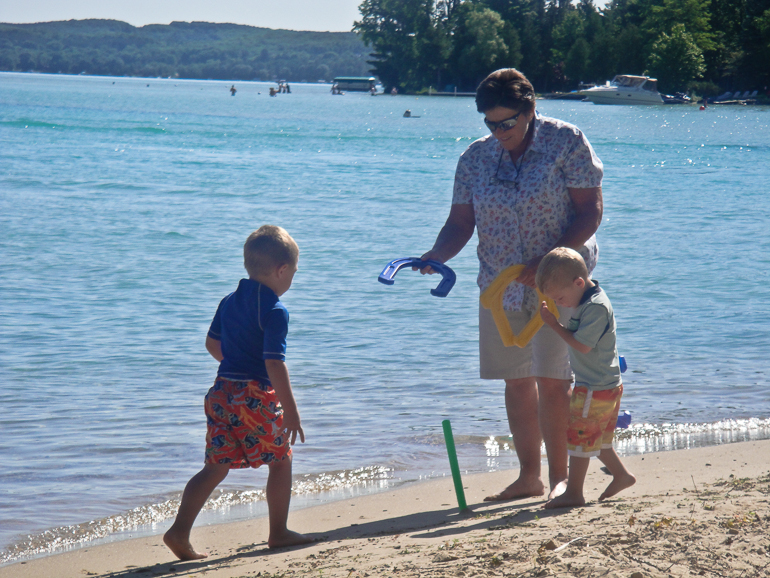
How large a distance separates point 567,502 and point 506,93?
1623 mm

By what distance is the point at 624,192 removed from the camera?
20.3 meters

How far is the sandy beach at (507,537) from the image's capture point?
2371 millimetres

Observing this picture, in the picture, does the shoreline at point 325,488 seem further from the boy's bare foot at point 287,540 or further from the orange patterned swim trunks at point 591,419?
the orange patterned swim trunks at point 591,419

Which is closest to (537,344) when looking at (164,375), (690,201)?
(164,375)

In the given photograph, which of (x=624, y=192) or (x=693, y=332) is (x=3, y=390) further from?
(x=624, y=192)

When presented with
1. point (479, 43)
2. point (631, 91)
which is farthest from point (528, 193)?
point (479, 43)

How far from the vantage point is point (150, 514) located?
3.67 meters

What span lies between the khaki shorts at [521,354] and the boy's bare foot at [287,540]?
1.05 m

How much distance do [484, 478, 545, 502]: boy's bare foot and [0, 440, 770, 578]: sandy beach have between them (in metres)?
0.05

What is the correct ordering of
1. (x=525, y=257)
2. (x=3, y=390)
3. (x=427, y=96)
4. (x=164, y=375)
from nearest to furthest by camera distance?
(x=525, y=257), (x=3, y=390), (x=164, y=375), (x=427, y=96)

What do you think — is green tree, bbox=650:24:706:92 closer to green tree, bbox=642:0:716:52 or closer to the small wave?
green tree, bbox=642:0:716:52

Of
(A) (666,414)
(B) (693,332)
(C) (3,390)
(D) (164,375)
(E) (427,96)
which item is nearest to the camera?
(A) (666,414)

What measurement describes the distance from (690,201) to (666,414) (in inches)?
585

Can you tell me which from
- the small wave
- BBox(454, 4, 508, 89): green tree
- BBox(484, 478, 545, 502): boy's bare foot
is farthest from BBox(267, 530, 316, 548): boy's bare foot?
BBox(454, 4, 508, 89): green tree
